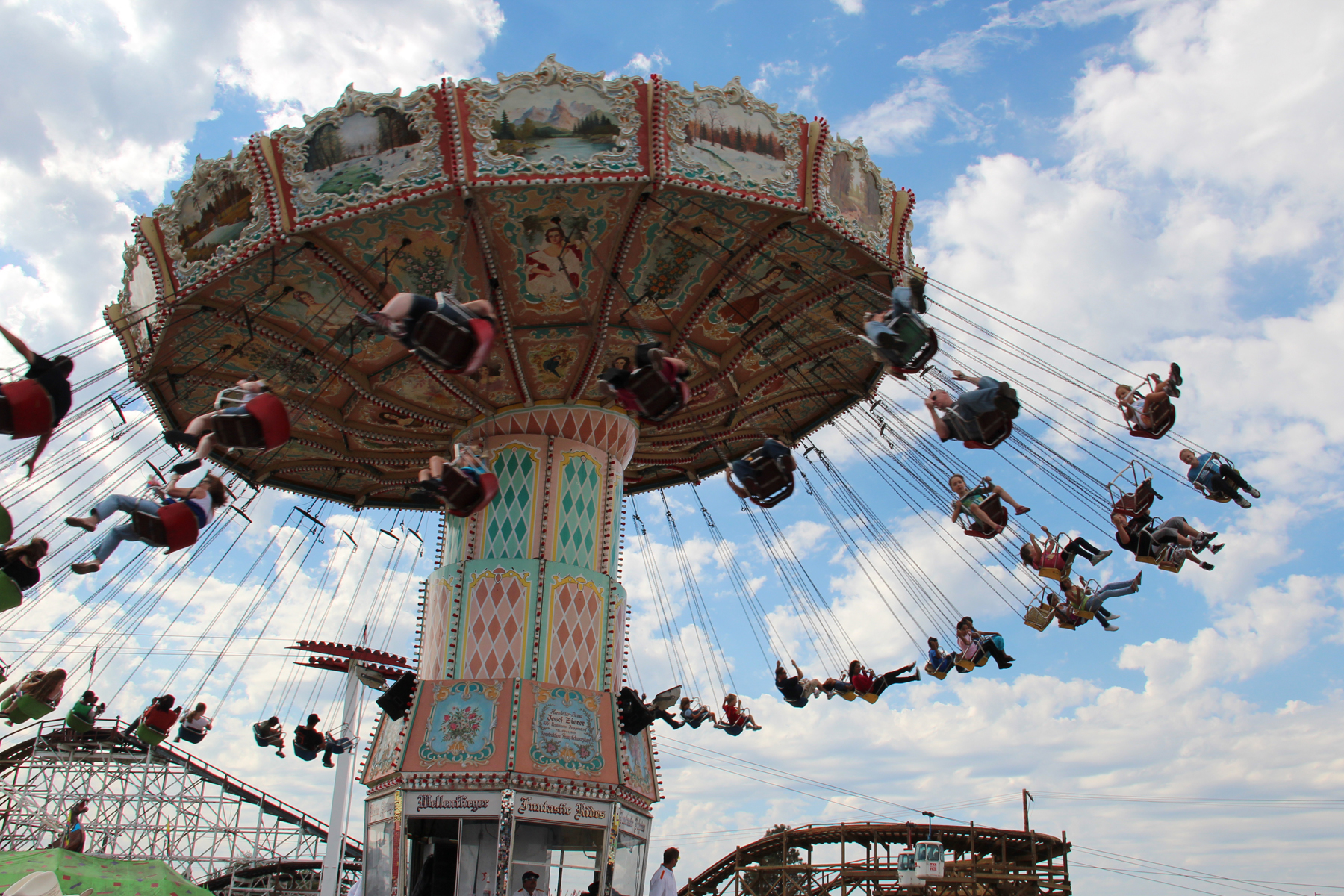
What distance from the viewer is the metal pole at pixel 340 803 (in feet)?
65.5

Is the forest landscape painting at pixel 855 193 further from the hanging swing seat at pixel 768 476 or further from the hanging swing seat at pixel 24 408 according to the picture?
the hanging swing seat at pixel 24 408

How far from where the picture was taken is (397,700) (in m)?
12.3

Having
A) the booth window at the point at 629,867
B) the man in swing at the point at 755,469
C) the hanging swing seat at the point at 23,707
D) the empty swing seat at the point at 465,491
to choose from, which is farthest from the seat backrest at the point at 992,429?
the hanging swing seat at the point at 23,707

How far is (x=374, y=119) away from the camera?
10.1 m

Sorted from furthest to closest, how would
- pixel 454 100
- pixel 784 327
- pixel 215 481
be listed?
1. pixel 784 327
2. pixel 454 100
3. pixel 215 481

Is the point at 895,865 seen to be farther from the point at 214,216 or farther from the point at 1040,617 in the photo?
the point at 214,216

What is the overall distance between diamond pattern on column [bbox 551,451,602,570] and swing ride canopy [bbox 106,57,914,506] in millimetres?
550

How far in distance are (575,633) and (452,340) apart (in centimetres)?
510

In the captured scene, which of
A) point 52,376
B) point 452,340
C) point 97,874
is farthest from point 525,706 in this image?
point 52,376

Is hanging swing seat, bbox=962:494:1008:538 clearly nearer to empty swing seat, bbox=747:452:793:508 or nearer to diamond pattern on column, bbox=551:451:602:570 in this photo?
empty swing seat, bbox=747:452:793:508

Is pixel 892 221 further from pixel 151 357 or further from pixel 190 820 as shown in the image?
pixel 190 820

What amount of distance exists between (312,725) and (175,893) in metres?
4.41

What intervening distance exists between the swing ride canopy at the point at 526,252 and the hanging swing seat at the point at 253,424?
2229 millimetres

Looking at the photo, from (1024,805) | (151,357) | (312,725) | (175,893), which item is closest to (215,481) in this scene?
(151,357)
